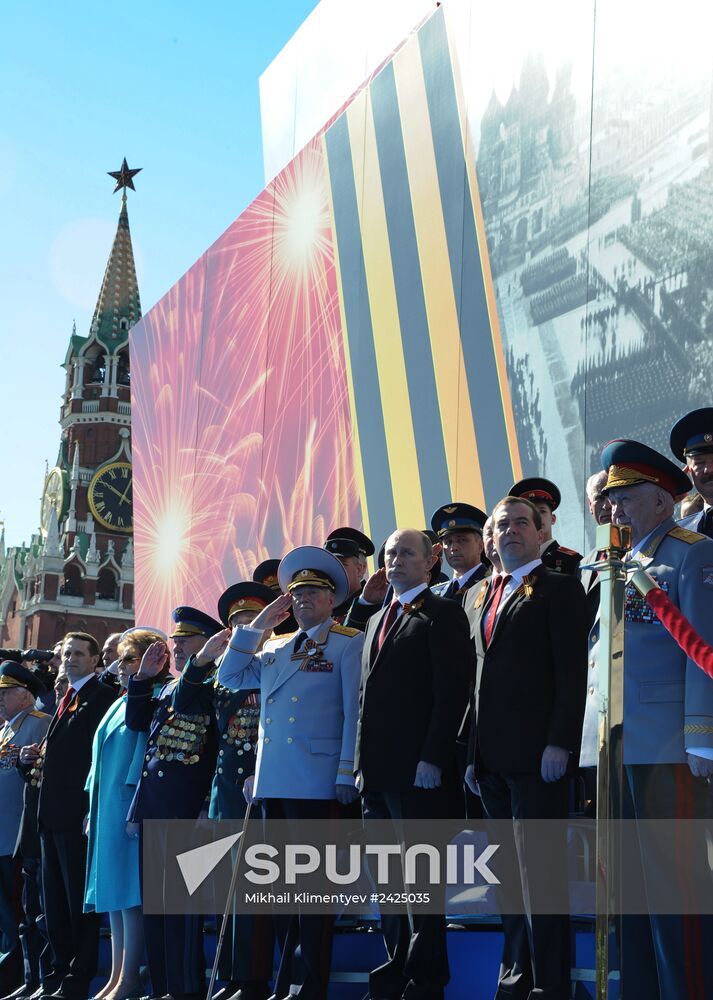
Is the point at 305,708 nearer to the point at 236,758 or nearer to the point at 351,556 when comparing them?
the point at 236,758

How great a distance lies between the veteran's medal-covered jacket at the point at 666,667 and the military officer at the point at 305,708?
113 cm

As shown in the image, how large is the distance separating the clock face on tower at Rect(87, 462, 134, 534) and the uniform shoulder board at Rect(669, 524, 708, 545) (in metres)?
54.3

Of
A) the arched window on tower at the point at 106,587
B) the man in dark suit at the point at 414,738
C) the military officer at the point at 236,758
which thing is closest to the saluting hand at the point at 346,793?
the man in dark suit at the point at 414,738

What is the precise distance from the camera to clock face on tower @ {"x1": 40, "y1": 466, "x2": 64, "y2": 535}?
2270 inches

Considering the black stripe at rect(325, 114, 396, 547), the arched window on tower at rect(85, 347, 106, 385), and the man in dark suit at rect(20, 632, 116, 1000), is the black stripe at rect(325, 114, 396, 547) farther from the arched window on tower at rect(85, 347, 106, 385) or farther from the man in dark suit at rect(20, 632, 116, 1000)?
the arched window on tower at rect(85, 347, 106, 385)

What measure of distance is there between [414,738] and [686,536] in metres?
1.18

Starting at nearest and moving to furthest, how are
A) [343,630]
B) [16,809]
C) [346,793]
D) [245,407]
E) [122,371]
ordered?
[346,793] < [343,630] < [16,809] < [245,407] < [122,371]

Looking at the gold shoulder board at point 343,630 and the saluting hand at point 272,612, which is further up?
the saluting hand at point 272,612

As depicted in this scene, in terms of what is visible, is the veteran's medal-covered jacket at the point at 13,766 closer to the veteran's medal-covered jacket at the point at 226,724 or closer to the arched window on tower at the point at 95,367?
the veteran's medal-covered jacket at the point at 226,724

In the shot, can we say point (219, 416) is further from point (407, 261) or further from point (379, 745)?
point (379, 745)

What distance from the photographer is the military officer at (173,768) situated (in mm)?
5098

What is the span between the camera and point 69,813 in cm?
603

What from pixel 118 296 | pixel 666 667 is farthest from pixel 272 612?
pixel 118 296

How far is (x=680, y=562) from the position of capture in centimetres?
368
